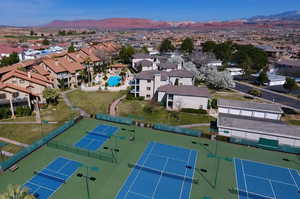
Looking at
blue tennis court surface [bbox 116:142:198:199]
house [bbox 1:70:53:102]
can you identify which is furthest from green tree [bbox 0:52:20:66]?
blue tennis court surface [bbox 116:142:198:199]

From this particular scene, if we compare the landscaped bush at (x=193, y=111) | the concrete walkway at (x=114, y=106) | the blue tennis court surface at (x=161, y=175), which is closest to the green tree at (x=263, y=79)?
the landscaped bush at (x=193, y=111)

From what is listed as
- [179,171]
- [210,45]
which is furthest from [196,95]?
[210,45]

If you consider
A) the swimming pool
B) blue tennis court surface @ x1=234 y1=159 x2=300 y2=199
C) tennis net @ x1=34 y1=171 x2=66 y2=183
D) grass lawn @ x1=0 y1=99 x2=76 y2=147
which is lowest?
blue tennis court surface @ x1=234 y1=159 x2=300 y2=199

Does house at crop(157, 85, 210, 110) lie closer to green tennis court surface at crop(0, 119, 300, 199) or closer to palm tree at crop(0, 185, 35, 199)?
green tennis court surface at crop(0, 119, 300, 199)

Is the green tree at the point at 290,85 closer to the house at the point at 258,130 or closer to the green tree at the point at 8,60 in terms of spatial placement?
the house at the point at 258,130

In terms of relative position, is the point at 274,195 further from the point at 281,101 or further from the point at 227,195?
the point at 281,101
